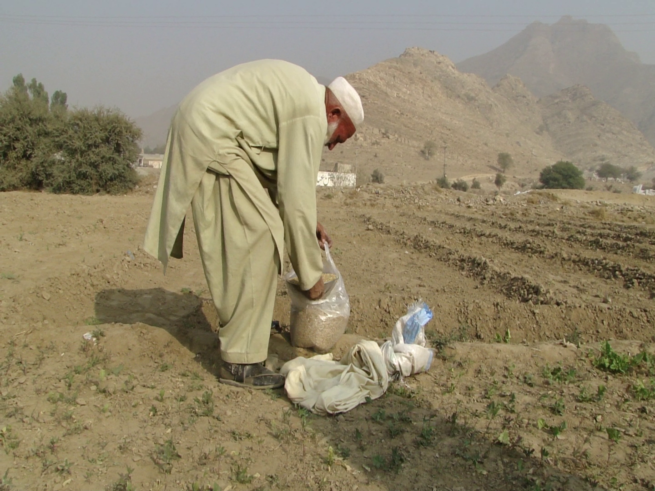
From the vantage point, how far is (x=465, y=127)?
76.4m

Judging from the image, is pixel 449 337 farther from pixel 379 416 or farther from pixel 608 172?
pixel 608 172

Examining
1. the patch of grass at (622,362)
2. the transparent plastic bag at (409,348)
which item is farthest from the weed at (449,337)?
the patch of grass at (622,362)

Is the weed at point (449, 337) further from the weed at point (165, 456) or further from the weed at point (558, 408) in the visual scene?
the weed at point (165, 456)

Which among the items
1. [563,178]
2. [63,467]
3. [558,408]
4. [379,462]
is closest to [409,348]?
[558,408]

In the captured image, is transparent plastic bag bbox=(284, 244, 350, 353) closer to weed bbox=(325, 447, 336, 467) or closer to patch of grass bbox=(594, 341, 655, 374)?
weed bbox=(325, 447, 336, 467)

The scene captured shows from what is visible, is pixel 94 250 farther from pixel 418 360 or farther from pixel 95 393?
pixel 418 360

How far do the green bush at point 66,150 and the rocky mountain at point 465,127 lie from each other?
2227cm

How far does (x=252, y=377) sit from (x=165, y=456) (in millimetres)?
794

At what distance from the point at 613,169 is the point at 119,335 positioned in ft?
238

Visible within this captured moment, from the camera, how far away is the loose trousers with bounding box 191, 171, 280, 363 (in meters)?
2.85

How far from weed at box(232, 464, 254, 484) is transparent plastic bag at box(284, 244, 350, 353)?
1.45m

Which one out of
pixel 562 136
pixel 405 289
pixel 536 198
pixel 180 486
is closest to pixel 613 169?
pixel 562 136

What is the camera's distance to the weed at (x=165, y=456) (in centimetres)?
216

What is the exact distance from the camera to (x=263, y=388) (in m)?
2.94
